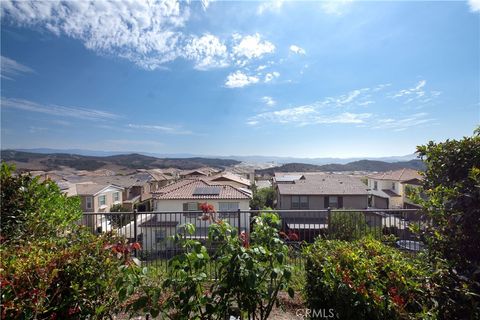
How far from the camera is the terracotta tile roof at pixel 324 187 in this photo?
29.4 m

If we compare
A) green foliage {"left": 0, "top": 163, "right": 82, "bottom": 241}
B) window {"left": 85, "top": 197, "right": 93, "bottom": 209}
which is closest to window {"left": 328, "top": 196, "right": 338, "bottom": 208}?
green foliage {"left": 0, "top": 163, "right": 82, "bottom": 241}

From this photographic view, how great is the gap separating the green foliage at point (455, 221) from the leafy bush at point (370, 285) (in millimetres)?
160

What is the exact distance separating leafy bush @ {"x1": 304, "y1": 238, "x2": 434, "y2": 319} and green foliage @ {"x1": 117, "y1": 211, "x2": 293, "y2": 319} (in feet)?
1.31

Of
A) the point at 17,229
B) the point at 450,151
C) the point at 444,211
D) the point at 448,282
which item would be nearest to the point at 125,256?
the point at 17,229

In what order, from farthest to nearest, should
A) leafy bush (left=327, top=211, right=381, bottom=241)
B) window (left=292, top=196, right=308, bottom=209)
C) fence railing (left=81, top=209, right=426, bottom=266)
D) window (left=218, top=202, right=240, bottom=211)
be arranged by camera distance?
window (left=292, top=196, right=308, bottom=209) → window (left=218, top=202, right=240, bottom=211) → leafy bush (left=327, top=211, right=381, bottom=241) → fence railing (left=81, top=209, right=426, bottom=266)

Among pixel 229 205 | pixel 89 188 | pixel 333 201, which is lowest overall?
pixel 333 201

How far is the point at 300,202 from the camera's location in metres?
29.6

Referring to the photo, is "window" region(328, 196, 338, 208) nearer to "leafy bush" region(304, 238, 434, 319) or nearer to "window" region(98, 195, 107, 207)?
"leafy bush" region(304, 238, 434, 319)

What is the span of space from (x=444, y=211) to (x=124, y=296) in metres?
2.79

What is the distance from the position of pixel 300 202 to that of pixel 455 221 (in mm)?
28501

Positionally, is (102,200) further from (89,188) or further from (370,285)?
(370,285)

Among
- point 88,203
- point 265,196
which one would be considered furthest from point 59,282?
point 265,196

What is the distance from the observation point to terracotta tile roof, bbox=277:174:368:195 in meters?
29.4

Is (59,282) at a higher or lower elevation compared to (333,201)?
higher
